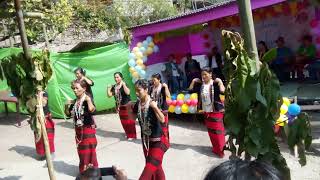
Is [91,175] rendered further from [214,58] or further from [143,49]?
[214,58]

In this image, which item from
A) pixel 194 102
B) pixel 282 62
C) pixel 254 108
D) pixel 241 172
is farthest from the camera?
pixel 282 62

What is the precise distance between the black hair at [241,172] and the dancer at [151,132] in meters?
3.79

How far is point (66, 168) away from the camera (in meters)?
7.24

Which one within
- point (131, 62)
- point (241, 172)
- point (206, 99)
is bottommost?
point (206, 99)

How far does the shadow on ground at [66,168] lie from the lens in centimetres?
700

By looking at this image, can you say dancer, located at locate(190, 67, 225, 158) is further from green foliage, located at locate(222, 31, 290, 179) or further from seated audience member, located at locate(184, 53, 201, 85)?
seated audience member, located at locate(184, 53, 201, 85)

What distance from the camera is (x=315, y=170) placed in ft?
20.4

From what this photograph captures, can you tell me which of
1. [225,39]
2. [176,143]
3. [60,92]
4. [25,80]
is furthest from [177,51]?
[225,39]

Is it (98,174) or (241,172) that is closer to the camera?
(241,172)

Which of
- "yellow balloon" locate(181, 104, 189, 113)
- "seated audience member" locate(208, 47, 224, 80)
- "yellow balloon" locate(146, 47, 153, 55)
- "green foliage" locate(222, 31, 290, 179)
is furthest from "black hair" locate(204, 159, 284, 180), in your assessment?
"seated audience member" locate(208, 47, 224, 80)

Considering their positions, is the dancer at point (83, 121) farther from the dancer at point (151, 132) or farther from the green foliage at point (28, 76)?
the green foliage at point (28, 76)

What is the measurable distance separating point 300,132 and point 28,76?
2767mm

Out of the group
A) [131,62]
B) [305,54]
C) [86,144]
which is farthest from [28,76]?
[305,54]

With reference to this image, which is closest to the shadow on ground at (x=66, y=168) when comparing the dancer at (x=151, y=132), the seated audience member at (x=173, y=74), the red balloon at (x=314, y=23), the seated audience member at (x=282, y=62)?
the dancer at (x=151, y=132)
